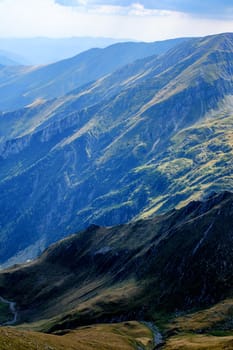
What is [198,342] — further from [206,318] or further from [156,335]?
[206,318]

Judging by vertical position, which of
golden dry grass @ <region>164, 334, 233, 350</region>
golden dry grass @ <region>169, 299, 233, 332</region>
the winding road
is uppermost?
golden dry grass @ <region>164, 334, 233, 350</region>

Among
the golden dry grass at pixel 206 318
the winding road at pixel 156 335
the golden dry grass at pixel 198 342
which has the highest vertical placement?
the golden dry grass at pixel 198 342

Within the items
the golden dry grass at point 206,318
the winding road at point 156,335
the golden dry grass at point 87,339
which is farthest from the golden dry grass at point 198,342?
the golden dry grass at point 87,339

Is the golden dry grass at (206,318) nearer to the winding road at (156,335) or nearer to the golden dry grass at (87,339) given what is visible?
the winding road at (156,335)

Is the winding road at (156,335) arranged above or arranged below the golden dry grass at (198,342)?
below

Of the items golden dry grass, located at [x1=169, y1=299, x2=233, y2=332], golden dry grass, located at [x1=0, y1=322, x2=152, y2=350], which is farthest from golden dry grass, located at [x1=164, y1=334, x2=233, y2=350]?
golden dry grass, located at [x1=0, y1=322, x2=152, y2=350]

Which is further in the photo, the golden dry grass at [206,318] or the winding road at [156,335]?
the golden dry grass at [206,318]

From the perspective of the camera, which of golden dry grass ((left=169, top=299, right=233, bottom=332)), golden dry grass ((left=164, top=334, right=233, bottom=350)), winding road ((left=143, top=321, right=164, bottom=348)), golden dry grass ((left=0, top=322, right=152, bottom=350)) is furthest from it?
golden dry grass ((left=169, top=299, right=233, bottom=332))

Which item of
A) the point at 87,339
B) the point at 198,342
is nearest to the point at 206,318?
the point at 198,342

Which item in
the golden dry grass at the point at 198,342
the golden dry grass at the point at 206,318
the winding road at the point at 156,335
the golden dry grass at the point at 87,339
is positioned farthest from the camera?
the golden dry grass at the point at 206,318

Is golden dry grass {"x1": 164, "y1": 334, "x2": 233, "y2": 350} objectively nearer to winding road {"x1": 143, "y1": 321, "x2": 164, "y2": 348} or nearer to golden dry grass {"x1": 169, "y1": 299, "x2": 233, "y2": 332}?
winding road {"x1": 143, "y1": 321, "x2": 164, "y2": 348}

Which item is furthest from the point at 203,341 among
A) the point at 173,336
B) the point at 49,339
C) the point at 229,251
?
the point at 229,251

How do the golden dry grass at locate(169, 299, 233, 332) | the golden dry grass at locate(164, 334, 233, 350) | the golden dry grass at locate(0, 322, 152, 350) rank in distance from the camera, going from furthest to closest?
the golden dry grass at locate(169, 299, 233, 332), the golden dry grass at locate(164, 334, 233, 350), the golden dry grass at locate(0, 322, 152, 350)

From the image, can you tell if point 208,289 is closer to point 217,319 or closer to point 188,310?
point 188,310
